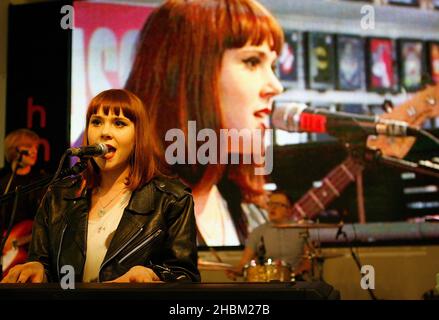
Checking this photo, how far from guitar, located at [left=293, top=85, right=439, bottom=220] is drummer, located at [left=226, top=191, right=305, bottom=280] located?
11 cm

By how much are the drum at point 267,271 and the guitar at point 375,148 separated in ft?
1.31

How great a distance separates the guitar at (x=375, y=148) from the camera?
4523 millimetres

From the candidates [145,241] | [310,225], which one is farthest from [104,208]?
[310,225]

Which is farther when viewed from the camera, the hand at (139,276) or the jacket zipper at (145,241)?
the jacket zipper at (145,241)

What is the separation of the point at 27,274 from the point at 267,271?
2.76m

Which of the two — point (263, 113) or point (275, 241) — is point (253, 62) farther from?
point (275, 241)

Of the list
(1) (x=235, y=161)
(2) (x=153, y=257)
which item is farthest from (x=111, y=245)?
(1) (x=235, y=161)

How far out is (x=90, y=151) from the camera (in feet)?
6.07

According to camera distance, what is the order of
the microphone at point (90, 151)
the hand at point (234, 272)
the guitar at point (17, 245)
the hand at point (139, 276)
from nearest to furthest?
the hand at point (139, 276) < the microphone at point (90, 151) < the hand at point (234, 272) < the guitar at point (17, 245)

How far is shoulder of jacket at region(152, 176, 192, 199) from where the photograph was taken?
2.02m

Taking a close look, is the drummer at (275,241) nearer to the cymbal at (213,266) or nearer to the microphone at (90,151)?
the cymbal at (213,266)

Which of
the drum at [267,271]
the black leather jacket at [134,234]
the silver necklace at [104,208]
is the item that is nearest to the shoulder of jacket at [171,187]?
the black leather jacket at [134,234]

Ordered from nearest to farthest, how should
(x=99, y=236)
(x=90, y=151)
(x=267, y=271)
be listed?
(x=90, y=151) < (x=99, y=236) < (x=267, y=271)

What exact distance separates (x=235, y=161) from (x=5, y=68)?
2.07 meters
